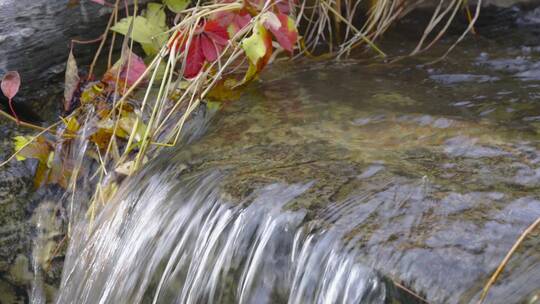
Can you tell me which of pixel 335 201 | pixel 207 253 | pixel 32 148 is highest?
pixel 335 201

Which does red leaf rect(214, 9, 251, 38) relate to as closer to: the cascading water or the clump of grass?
the clump of grass

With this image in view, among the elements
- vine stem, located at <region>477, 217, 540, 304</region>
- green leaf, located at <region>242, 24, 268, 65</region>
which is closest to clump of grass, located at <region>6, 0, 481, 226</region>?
green leaf, located at <region>242, 24, 268, 65</region>

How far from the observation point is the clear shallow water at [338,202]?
1.38 m

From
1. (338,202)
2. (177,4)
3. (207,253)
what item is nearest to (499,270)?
(338,202)

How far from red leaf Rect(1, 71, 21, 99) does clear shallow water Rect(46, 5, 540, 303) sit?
55 centimetres

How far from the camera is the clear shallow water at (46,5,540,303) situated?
1378mm

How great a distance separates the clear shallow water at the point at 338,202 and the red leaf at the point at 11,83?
548 mm

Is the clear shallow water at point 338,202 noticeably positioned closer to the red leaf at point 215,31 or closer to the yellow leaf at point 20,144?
the red leaf at point 215,31

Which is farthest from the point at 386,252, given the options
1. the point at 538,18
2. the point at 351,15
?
the point at 538,18

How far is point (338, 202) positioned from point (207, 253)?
0.33 metres

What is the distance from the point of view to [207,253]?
1752 millimetres

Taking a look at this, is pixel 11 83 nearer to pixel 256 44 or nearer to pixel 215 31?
pixel 215 31

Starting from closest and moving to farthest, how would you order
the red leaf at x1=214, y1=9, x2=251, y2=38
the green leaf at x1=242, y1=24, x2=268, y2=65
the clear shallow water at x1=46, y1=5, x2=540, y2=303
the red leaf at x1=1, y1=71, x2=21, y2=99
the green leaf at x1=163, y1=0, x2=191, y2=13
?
the clear shallow water at x1=46, y1=5, x2=540, y2=303, the green leaf at x1=242, y1=24, x2=268, y2=65, the red leaf at x1=214, y1=9, x2=251, y2=38, the red leaf at x1=1, y1=71, x2=21, y2=99, the green leaf at x1=163, y1=0, x2=191, y2=13

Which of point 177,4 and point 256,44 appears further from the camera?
point 177,4
